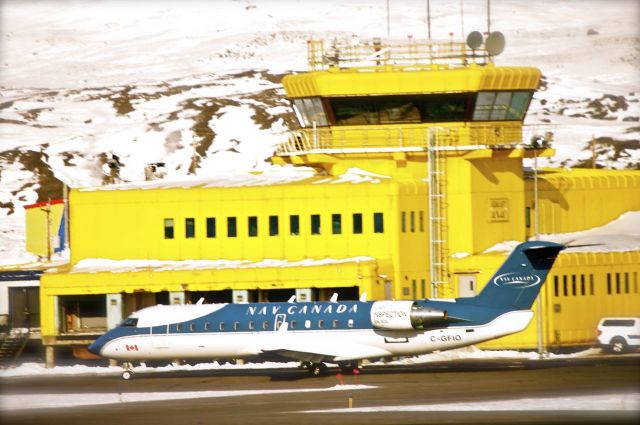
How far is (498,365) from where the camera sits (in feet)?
182

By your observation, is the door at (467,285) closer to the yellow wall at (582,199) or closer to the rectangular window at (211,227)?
the yellow wall at (582,199)

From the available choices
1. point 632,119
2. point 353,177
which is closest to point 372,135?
point 353,177

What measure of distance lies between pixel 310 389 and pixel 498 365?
32.3ft

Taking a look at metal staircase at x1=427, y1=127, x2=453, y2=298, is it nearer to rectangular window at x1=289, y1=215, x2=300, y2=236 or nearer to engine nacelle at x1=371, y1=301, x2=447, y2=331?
rectangular window at x1=289, y1=215, x2=300, y2=236

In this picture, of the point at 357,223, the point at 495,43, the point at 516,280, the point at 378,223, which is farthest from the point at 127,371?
the point at 495,43

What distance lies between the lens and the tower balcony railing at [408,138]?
6194cm

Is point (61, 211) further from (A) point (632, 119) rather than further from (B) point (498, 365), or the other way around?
(A) point (632, 119)

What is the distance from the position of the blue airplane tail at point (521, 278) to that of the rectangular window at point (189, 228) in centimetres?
1568

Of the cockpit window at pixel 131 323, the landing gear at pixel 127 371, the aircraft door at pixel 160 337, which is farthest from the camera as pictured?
the landing gear at pixel 127 371

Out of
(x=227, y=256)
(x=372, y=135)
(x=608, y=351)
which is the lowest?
(x=608, y=351)

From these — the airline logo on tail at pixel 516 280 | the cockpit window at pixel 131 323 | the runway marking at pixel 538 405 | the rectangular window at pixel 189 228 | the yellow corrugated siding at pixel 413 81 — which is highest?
the yellow corrugated siding at pixel 413 81

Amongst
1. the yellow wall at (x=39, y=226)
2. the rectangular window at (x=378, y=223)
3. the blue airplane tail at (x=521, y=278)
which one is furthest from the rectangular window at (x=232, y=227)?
the yellow wall at (x=39, y=226)

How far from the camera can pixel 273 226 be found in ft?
203

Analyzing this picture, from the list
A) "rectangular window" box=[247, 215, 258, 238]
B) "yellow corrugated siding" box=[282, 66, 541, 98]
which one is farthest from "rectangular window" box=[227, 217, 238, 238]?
"yellow corrugated siding" box=[282, 66, 541, 98]
